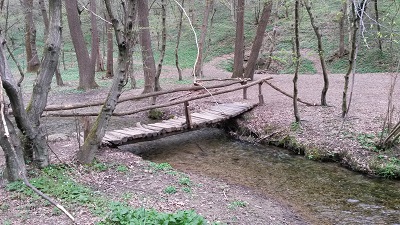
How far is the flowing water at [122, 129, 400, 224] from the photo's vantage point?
6.30m

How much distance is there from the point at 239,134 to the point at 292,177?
3.74 metres

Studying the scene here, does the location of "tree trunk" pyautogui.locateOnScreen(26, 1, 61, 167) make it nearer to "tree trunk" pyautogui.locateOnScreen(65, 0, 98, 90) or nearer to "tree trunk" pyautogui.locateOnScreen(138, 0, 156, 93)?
"tree trunk" pyautogui.locateOnScreen(138, 0, 156, 93)

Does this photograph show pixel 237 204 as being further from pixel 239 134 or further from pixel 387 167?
pixel 239 134

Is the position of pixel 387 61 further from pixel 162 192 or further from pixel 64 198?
pixel 64 198

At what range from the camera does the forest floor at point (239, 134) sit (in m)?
5.23

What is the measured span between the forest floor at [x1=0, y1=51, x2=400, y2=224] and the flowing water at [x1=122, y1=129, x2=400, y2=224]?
421 millimetres

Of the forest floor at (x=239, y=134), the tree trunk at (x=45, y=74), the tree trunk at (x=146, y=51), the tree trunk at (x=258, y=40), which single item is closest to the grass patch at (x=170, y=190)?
the forest floor at (x=239, y=134)

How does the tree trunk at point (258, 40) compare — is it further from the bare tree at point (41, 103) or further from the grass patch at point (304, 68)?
the bare tree at point (41, 103)

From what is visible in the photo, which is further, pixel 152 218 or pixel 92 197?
pixel 92 197

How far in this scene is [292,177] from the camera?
26.2ft

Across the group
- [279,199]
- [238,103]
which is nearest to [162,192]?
[279,199]

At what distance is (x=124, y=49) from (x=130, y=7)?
77 cm

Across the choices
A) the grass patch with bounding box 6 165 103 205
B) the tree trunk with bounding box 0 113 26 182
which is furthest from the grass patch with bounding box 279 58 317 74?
Answer: the tree trunk with bounding box 0 113 26 182

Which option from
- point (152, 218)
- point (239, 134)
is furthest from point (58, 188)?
point (239, 134)
